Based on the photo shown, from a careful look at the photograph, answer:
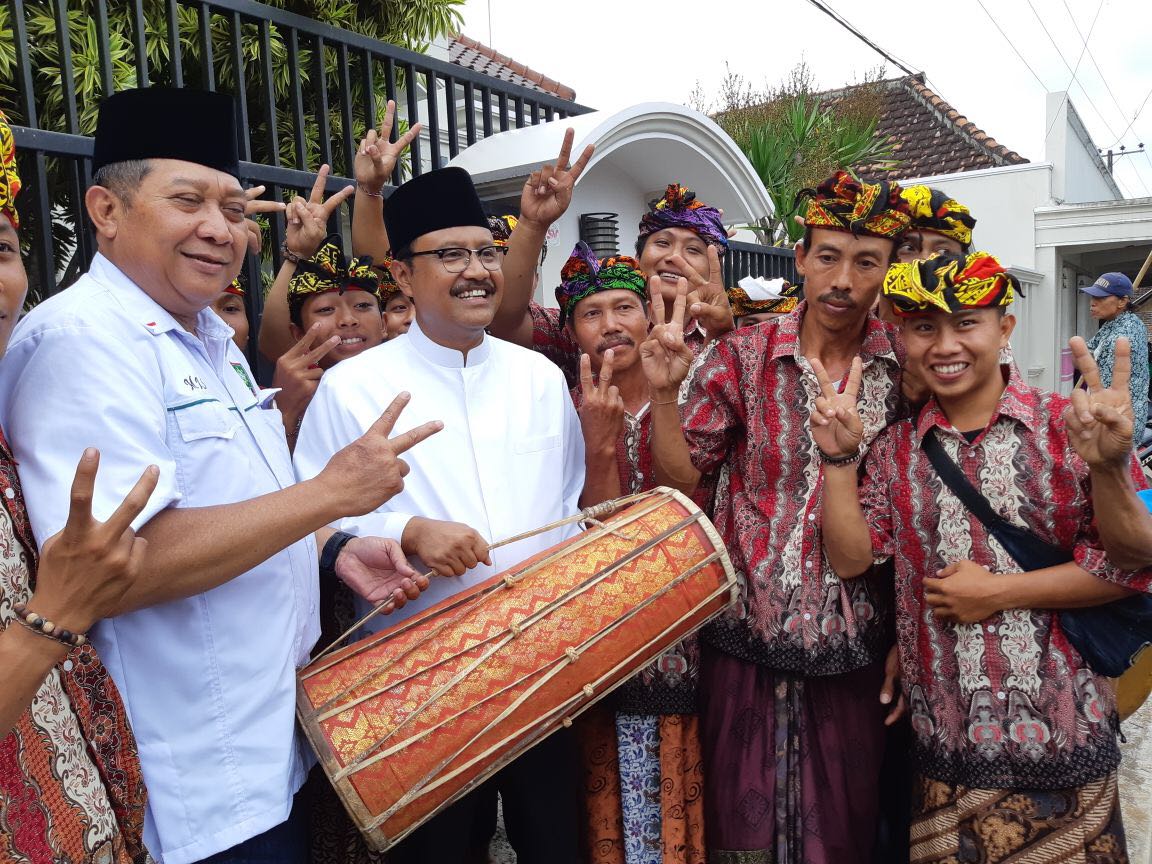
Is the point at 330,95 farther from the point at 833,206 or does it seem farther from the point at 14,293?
the point at 14,293

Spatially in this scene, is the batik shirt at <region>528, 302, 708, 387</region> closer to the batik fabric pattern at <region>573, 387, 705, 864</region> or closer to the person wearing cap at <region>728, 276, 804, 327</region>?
the person wearing cap at <region>728, 276, 804, 327</region>

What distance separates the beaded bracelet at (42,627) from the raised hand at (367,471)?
55cm

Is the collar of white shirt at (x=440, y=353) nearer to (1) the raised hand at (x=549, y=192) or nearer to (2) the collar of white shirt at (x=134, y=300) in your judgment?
(1) the raised hand at (x=549, y=192)

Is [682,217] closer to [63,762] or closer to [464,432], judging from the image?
[464,432]

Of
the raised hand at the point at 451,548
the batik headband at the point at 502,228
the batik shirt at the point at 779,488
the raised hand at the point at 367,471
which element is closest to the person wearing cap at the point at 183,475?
the raised hand at the point at 367,471

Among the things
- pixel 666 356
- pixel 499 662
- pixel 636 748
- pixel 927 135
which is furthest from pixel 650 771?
pixel 927 135

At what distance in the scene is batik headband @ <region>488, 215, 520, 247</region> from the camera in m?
3.89

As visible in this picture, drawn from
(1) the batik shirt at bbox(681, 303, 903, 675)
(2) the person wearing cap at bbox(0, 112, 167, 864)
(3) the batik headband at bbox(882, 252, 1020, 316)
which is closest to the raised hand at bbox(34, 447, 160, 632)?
(2) the person wearing cap at bbox(0, 112, 167, 864)

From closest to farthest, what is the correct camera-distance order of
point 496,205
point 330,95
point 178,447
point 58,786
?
point 58,786 < point 178,447 < point 496,205 < point 330,95

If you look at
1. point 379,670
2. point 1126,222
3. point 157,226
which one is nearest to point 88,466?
point 157,226

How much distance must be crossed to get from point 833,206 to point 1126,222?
45.8 feet

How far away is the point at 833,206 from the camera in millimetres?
2746

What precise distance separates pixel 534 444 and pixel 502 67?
9.43 meters

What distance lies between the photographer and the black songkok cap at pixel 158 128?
1874 mm
